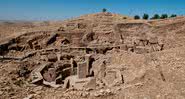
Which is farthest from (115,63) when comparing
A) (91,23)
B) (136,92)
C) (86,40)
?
(91,23)

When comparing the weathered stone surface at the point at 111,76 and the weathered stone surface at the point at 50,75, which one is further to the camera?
the weathered stone surface at the point at 50,75

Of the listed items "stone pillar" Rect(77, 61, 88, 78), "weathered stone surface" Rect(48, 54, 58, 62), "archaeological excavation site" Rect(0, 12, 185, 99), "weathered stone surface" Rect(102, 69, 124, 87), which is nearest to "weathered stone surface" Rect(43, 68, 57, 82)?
"archaeological excavation site" Rect(0, 12, 185, 99)

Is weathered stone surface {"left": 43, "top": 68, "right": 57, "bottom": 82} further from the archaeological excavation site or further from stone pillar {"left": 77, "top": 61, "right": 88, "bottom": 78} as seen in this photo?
stone pillar {"left": 77, "top": 61, "right": 88, "bottom": 78}

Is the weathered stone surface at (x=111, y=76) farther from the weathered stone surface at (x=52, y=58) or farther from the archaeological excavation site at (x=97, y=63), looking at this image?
the weathered stone surface at (x=52, y=58)

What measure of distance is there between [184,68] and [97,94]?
3.48m

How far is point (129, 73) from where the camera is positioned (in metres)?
10.7

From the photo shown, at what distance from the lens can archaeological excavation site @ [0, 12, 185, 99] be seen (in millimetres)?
7680

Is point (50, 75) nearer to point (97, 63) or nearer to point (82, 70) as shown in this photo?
point (82, 70)

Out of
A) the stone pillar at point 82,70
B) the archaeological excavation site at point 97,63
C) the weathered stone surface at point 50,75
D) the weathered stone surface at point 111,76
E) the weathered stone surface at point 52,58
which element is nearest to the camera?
the archaeological excavation site at point 97,63

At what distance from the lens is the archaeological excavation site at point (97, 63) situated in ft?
25.2

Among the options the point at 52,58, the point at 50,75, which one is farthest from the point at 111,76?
the point at 52,58

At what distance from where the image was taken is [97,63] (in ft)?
46.5

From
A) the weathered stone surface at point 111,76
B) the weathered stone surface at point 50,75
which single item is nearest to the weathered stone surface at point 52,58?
the weathered stone surface at point 50,75

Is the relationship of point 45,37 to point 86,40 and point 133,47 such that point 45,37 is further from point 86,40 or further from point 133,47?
point 133,47
